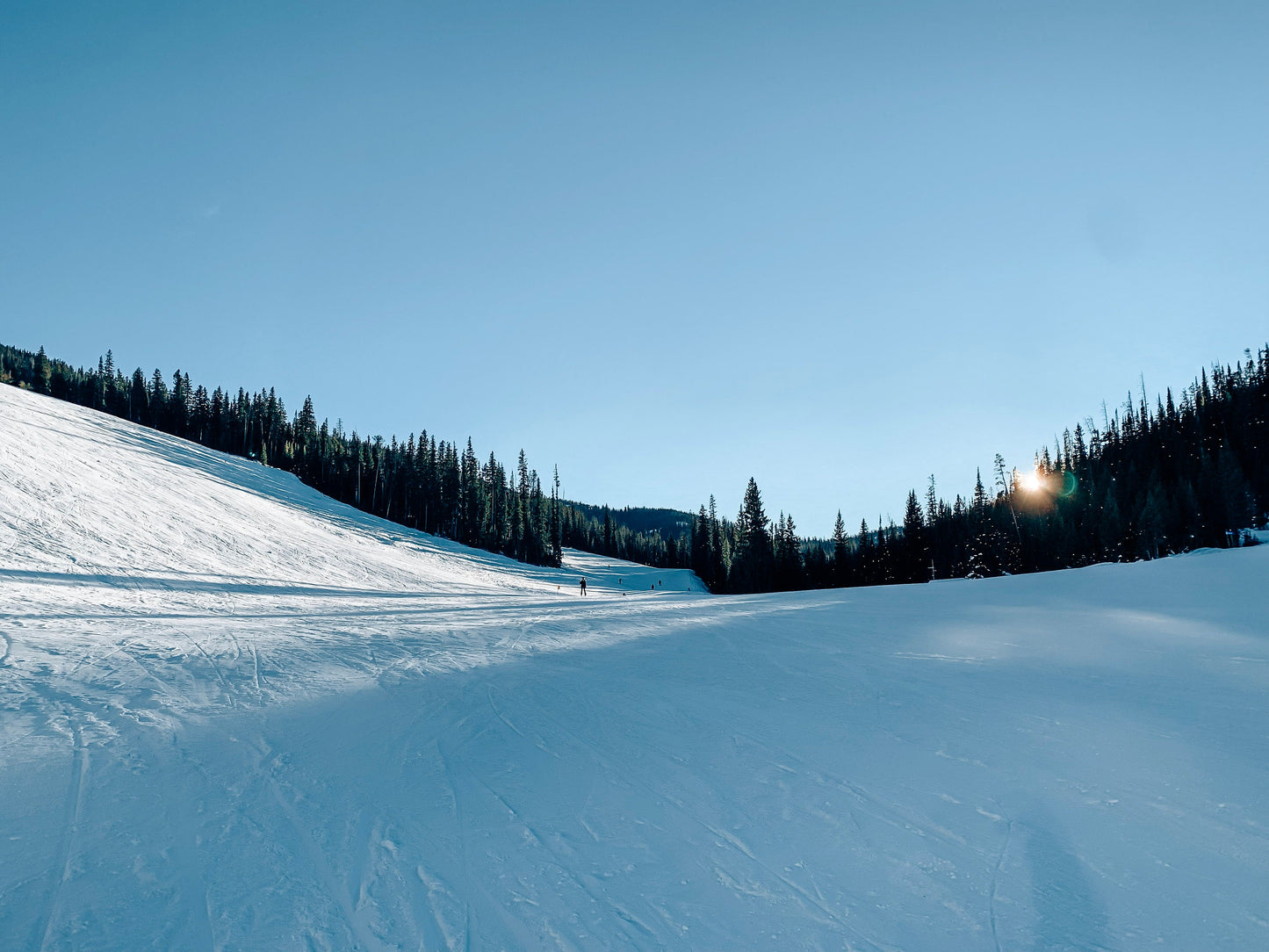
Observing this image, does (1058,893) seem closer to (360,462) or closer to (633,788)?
(633,788)

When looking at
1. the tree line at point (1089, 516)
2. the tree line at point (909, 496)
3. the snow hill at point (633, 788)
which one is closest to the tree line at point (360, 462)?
the tree line at point (909, 496)

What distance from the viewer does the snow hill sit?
372 cm

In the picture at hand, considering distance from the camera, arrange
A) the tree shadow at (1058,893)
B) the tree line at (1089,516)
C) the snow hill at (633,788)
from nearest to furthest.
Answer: the tree shadow at (1058,893)
the snow hill at (633,788)
the tree line at (1089,516)

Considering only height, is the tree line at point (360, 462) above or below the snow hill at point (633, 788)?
above

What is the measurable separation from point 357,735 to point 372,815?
2.19 m

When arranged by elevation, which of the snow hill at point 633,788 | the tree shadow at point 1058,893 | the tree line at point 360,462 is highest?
the tree line at point 360,462

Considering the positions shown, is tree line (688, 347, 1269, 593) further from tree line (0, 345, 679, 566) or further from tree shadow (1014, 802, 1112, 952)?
tree shadow (1014, 802, 1112, 952)

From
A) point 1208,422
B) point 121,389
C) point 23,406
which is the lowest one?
point 23,406

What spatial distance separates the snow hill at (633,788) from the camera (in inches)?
147

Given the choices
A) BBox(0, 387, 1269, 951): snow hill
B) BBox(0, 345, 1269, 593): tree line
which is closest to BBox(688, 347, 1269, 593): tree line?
BBox(0, 345, 1269, 593): tree line

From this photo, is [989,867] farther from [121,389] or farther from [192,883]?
[121,389]

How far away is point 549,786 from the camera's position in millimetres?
5672

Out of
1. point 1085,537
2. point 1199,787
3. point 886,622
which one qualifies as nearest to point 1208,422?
point 1085,537

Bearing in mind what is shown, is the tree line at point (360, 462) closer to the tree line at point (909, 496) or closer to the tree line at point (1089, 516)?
the tree line at point (909, 496)
